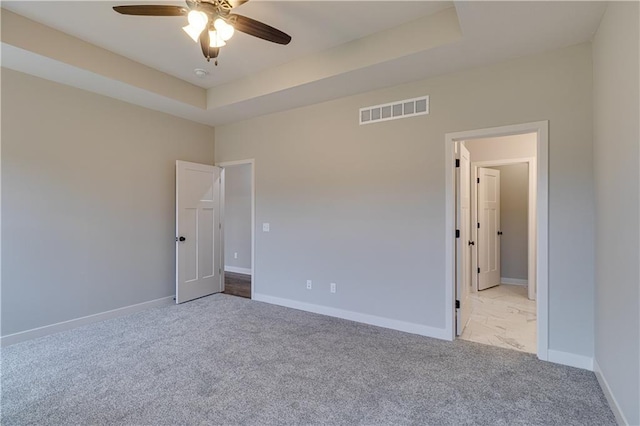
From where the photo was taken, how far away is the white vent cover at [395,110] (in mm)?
3320

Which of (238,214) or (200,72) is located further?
(238,214)

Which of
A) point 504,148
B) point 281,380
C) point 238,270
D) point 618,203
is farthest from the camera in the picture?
point 238,270

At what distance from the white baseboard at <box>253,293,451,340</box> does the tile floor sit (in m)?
0.35

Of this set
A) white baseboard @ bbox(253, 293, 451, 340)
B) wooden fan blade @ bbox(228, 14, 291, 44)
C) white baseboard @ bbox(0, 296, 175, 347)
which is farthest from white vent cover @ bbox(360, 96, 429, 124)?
white baseboard @ bbox(0, 296, 175, 347)

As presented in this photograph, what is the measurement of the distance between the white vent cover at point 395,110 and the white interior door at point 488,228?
2.49 m

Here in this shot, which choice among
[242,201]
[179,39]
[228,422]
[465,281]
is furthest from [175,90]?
[465,281]

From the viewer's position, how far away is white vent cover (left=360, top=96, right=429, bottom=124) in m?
3.32

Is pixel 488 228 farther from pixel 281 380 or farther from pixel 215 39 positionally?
pixel 215 39

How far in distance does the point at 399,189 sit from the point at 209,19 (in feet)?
7.86

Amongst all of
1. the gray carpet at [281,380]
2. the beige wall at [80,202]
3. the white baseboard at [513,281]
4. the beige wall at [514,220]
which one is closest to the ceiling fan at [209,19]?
the beige wall at [80,202]

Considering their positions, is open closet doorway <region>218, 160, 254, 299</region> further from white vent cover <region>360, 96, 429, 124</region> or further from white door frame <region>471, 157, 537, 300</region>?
white door frame <region>471, 157, 537, 300</region>

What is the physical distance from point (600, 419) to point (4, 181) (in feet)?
17.4

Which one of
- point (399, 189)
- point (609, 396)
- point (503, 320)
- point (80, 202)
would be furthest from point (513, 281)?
point (80, 202)

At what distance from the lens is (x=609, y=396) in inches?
81.6
